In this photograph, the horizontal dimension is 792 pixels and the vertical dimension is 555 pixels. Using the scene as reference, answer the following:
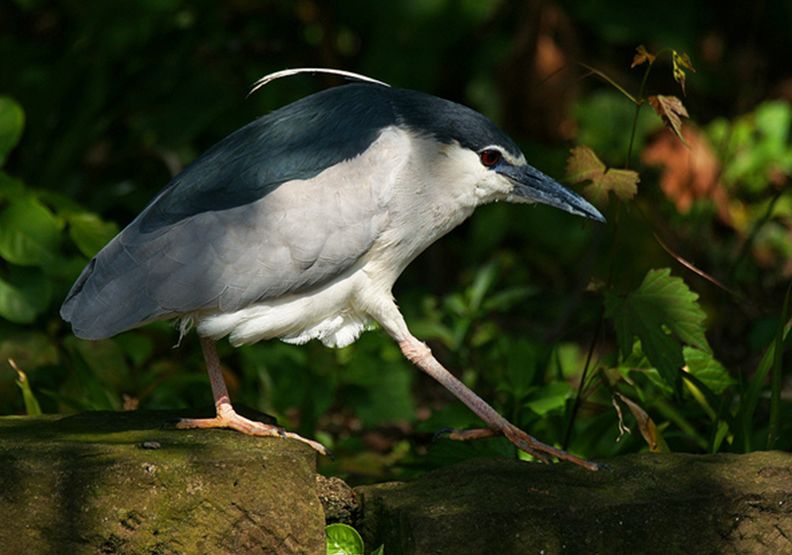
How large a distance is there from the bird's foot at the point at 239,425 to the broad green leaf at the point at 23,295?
58.7 inches

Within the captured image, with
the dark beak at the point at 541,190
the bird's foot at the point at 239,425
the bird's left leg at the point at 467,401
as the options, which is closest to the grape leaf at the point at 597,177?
the dark beak at the point at 541,190

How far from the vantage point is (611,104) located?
812 cm

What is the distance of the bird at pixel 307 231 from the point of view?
12.8 feet

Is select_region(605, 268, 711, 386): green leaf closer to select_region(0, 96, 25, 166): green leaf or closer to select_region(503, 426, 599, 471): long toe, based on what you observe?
select_region(503, 426, 599, 471): long toe

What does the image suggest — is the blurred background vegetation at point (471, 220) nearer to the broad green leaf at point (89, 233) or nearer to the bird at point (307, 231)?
the broad green leaf at point (89, 233)

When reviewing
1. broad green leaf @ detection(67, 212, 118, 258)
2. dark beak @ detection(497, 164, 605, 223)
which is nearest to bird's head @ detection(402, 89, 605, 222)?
dark beak @ detection(497, 164, 605, 223)

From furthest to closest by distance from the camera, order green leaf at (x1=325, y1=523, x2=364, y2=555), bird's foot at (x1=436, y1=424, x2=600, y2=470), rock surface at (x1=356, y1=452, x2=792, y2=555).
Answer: bird's foot at (x1=436, y1=424, x2=600, y2=470) < green leaf at (x1=325, y1=523, x2=364, y2=555) < rock surface at (x1=356, y1=452, x2=792, y2=555)

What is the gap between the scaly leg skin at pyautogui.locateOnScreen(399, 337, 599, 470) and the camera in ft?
13.2

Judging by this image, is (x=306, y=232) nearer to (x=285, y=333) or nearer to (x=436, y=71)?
(x=285, y=333)

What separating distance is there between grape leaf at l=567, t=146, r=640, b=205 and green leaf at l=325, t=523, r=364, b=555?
4.49 ft

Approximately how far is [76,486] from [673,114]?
7.06 ft

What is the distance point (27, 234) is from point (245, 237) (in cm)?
161

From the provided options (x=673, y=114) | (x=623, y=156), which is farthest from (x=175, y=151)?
(x=673, y=114)

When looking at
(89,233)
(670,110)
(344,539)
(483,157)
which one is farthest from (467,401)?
(89,233)
